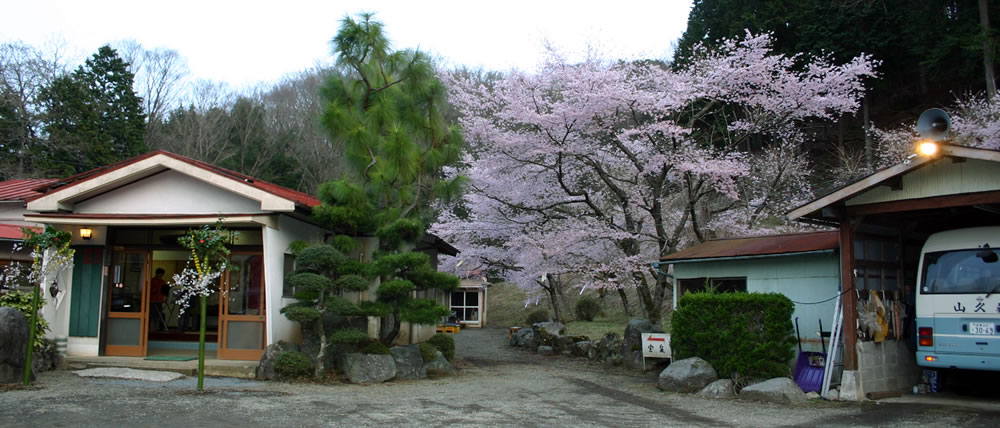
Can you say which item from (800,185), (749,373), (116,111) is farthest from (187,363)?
(116,111)

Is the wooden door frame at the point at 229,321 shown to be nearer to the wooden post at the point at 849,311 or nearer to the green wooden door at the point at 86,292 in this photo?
the green wooden door at the point at 86,292

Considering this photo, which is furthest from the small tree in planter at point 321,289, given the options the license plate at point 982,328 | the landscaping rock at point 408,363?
the license plate at point 982,328

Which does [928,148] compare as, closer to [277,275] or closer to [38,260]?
[277,275]

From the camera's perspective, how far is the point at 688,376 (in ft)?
33.9

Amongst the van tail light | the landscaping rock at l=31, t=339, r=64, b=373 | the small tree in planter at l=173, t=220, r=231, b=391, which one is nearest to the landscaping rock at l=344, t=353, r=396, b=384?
the small tree in planter at l=173, t=220, r=231, b=391

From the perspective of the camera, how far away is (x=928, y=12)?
22906 millimetres

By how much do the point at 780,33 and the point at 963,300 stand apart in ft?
60.8

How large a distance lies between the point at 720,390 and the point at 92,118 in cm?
2700

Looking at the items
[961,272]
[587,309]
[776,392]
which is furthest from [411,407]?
[587,309]

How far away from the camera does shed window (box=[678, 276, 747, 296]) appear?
11.8m

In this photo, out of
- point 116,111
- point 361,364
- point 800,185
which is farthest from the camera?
point 116,111

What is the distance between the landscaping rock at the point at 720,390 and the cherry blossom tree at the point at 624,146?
5207 millimetres

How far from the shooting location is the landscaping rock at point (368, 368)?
36.6 ft

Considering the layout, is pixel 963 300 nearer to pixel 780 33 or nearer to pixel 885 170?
pixel 885 170
